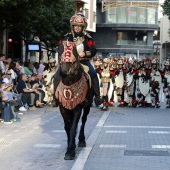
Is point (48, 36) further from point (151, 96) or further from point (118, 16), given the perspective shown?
point (118, 16)

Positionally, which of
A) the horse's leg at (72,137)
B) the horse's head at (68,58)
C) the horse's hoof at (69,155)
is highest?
the horse's head at (68,58)

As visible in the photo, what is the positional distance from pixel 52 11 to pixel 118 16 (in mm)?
46826

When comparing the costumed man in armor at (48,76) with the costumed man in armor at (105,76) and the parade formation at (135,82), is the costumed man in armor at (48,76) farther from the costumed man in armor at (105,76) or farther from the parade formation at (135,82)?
the costumed man in armor at (105,76)

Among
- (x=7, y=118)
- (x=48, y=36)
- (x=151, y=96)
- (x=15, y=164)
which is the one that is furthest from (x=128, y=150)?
(x=48, y=36)

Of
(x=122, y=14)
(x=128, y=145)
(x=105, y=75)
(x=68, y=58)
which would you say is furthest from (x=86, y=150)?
(x=122, y=14)

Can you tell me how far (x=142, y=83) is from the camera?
24.2 meters

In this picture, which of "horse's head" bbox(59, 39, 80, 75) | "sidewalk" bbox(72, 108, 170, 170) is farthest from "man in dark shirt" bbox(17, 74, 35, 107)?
"horse's head" bbox(59, 39, 80, 75)

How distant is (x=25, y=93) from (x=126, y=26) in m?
57.3

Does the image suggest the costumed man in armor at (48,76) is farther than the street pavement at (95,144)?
Yes

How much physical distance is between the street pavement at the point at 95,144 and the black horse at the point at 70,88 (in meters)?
0.55

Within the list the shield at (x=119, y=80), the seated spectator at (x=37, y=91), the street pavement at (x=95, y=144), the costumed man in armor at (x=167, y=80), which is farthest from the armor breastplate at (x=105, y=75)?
the street pavement at (x=95, y=144)

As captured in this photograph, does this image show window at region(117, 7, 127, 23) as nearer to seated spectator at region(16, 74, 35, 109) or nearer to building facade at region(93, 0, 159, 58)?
building facade at region(93, 0, 159, 58)

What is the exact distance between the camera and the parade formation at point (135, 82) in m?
23.7

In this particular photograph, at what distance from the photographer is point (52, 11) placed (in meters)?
33.0
